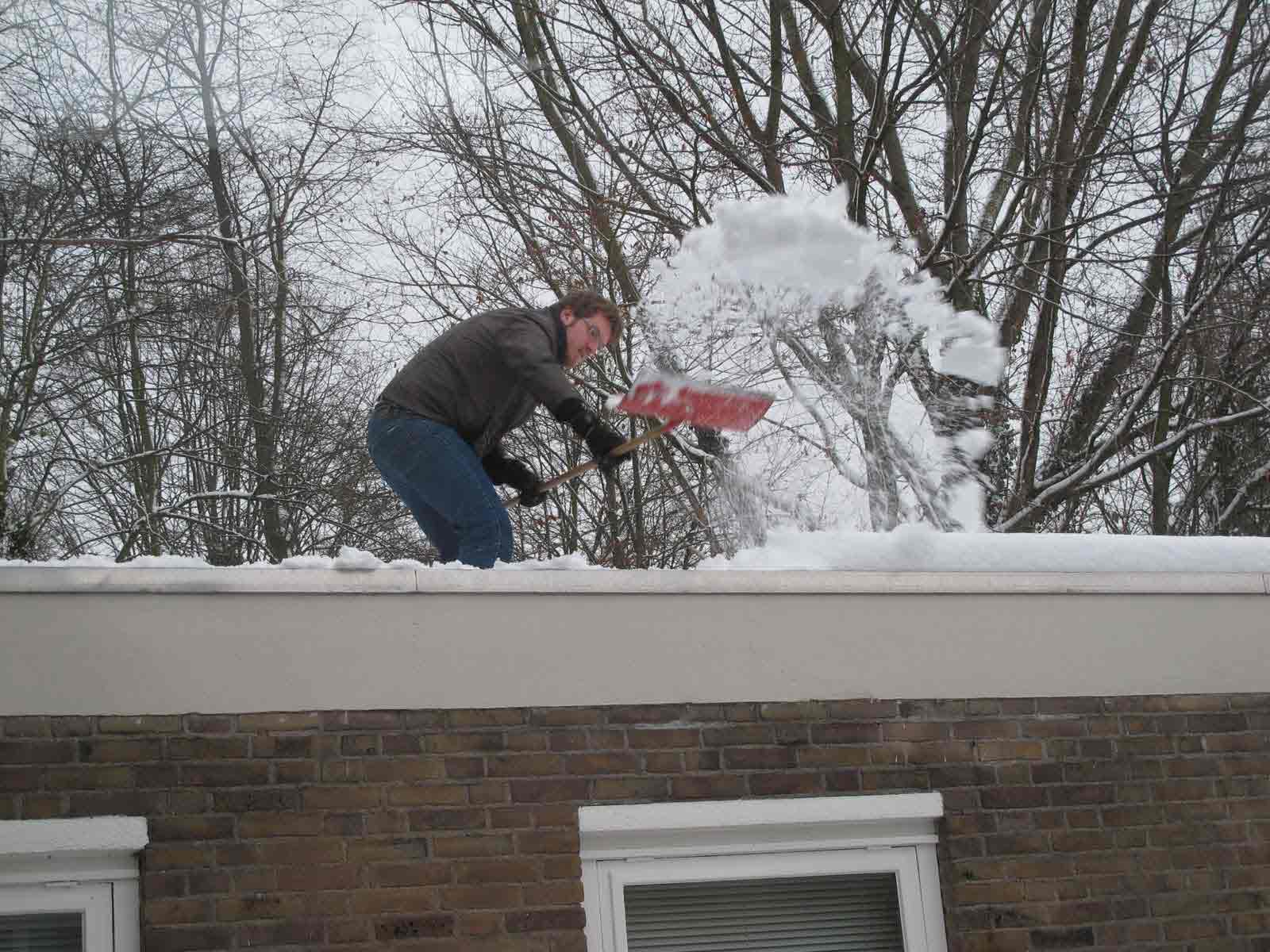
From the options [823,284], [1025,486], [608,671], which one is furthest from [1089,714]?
[1025,486]

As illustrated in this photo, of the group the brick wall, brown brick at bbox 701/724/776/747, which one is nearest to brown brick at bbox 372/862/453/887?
the brick wall

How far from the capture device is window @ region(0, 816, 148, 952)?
11.8 feet

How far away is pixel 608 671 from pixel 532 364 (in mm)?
1268

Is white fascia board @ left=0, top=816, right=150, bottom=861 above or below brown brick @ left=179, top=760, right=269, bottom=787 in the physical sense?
below

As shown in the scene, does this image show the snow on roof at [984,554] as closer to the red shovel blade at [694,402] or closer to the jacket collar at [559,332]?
the red shovel blade at [694,402]

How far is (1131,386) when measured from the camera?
11891 mm

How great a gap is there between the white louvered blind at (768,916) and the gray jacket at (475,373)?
1.82 meters

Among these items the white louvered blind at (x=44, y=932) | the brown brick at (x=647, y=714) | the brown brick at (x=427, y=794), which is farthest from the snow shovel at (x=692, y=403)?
the white louvered blind at (x=44, y=932)

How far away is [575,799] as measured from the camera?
394cm

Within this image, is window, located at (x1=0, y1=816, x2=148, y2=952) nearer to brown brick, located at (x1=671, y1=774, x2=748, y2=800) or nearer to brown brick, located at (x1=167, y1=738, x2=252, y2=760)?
brown brick, located at (x1=167, y1=738, x2=252, y2=760)

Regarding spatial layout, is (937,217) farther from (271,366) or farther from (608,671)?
(608,671)

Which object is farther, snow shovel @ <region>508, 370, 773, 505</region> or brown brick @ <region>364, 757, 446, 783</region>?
snow shovel @ <region>508, 370, 773, 505</region>

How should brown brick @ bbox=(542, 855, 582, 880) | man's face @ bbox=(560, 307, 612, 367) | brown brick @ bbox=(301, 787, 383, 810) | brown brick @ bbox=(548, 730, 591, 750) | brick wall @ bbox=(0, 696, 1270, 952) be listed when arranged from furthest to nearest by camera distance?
man's face @ bbox=(560, 307, 612, 367) < brown brick @ bbox=(548, 730, 591, 750) < brown brick @ bbox=(542, 855, 582, 880) < brown brick @ bbox=(301, 787, 383, 810) < brick wall @ bbox=(0, 696, 1270, 952)

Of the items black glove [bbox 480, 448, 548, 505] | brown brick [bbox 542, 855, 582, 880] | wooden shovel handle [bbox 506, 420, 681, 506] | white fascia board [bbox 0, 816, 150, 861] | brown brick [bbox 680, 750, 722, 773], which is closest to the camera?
white fascia board [bbox 0, 816, 150, 861]
